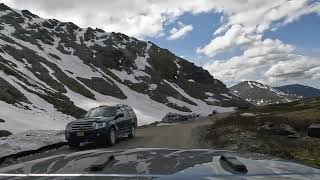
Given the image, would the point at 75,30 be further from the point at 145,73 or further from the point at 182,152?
the point at 182,152

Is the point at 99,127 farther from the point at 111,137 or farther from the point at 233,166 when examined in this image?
the point at 233,166

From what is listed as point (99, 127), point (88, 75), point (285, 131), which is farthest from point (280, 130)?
point (88, 75)

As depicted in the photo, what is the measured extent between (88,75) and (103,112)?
89.2m

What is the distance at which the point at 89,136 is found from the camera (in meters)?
22.8

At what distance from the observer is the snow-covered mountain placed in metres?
72.1

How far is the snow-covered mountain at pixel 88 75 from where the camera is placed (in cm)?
7212

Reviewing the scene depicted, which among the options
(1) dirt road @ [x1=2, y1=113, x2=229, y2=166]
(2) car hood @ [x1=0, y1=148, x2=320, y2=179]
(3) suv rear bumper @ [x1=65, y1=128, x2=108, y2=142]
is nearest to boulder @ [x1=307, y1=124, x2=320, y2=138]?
(1) dirt road @ [x1=2, y1=113, x2=229, y2=166]

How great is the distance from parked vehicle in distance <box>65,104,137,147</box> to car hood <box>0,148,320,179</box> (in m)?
19.3

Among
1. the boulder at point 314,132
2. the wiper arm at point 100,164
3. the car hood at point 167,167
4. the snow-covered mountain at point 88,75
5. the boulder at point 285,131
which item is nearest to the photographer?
the car hood at point 167,167

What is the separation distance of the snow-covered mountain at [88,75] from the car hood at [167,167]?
144 feet

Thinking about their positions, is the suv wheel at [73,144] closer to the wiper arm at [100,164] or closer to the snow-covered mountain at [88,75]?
the wiper arm at [100,164]

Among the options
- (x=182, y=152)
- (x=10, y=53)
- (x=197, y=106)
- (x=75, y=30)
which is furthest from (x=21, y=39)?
(x=182, y=152)

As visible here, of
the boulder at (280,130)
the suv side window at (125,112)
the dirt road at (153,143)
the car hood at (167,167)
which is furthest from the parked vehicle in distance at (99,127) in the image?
the car hood at (167,167)

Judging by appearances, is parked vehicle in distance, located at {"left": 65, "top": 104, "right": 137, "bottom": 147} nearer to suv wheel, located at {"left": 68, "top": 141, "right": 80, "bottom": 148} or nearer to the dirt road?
suv wheel, located at {"left": 68, "top": 141, "right": 80, "bottom": 148}
